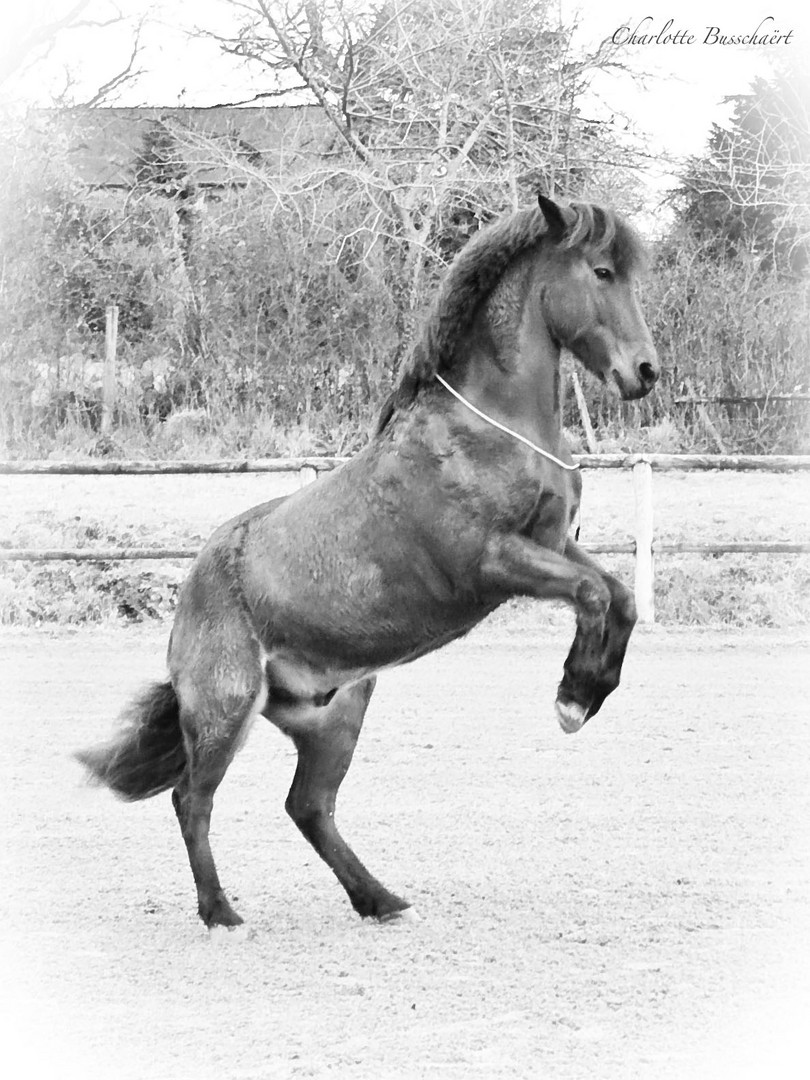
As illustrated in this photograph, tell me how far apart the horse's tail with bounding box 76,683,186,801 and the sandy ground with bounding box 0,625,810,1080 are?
230 mm

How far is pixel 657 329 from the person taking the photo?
13188 mm

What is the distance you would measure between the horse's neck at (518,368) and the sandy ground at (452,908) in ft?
4.68

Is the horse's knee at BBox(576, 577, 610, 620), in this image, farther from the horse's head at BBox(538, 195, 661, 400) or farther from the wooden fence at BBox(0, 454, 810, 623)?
the wooden fence at BBox(0, 454, 810, 623)

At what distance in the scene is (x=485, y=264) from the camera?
4086 millimetres

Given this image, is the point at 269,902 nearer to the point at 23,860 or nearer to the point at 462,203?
the point at 23,860

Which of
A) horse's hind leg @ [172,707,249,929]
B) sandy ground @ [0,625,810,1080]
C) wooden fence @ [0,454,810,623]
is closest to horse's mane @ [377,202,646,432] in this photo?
horse's hind leg @ [172,707,249,929]

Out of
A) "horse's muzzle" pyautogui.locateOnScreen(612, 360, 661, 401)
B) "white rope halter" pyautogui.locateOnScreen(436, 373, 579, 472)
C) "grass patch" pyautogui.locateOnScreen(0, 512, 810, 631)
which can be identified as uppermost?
"horse's muzzle" pyautogui.locateOnScreen(612, 360, 661, 401)

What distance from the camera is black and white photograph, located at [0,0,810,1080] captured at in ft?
12.2

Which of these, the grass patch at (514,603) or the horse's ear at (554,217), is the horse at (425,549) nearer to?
the horse's ear at (554,217)

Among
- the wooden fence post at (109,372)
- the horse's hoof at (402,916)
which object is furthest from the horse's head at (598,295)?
the wooden fence post at (109,372)

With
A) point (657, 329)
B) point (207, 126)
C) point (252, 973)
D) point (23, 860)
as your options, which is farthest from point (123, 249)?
point (252, 973)

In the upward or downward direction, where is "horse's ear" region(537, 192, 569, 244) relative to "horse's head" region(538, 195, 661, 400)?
upward

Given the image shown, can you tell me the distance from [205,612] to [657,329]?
9.52 meters

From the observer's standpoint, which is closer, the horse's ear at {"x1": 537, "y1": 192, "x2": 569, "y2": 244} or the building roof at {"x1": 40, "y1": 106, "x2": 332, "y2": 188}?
the horse's ear at {"x1": 537, "y1": 192, "x2": 569, "y2": 244}
